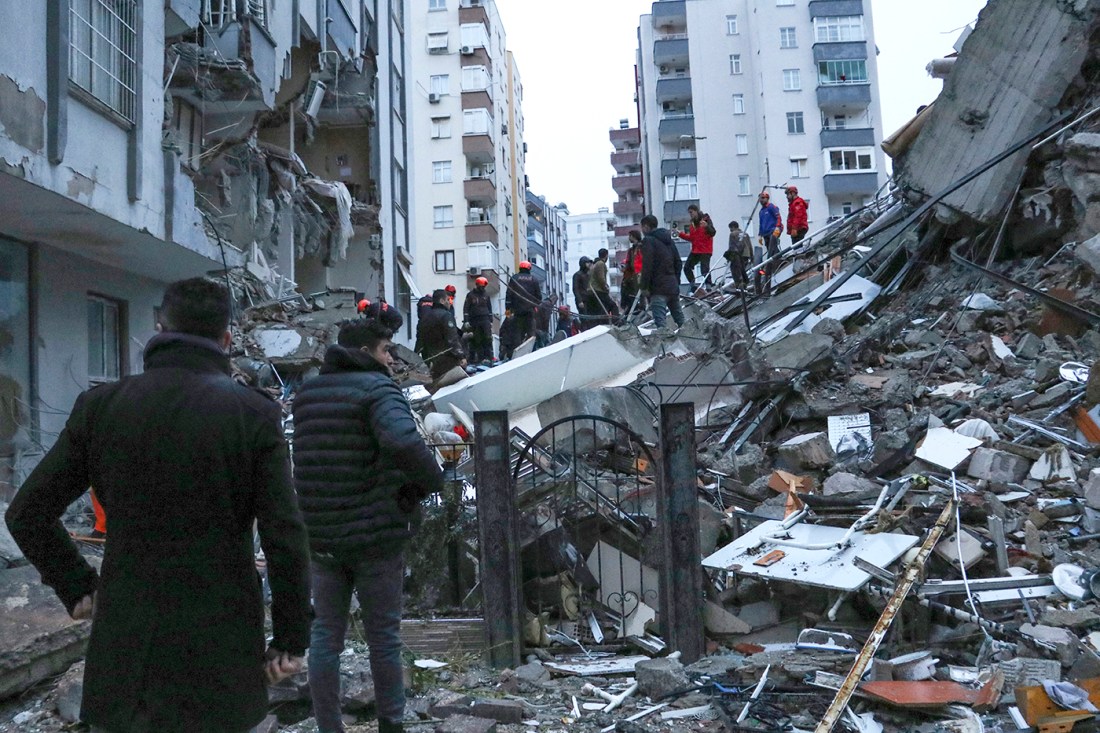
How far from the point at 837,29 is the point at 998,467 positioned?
43.1 meters

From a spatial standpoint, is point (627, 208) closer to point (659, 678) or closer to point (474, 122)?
point (474, 122)

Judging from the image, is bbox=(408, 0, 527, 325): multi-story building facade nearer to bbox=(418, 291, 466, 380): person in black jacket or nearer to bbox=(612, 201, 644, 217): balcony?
bbox=(612, 201, 644, 217): balcony

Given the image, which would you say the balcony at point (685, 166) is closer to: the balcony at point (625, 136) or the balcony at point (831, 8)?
the balcony at point (831, 8)

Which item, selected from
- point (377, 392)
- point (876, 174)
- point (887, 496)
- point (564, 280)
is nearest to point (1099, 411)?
point (887, 496)

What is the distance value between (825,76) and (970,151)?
→ 1406 inches

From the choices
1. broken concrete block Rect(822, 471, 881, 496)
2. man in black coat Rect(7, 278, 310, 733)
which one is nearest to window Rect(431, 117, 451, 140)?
broken concrete block Rect(822, 471, 881, 496)

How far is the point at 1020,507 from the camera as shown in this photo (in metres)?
7.02

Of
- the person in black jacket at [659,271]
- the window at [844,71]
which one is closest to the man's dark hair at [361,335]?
the person in black jacket at [659,271]

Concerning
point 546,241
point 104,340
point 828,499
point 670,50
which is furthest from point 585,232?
point 828,499

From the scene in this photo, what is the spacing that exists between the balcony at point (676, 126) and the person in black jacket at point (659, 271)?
3920 cm

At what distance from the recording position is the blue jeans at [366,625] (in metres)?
3.74

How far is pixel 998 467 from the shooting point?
7.50 m

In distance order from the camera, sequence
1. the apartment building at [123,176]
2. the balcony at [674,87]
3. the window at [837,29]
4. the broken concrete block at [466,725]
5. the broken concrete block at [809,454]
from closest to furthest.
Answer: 1. the broken concrete block at [466,725]
2. the apartment building at [123,176]
3. the broken concrete block at [809,454]
4. the window at [837,29]
5. the balcony at [674,87]

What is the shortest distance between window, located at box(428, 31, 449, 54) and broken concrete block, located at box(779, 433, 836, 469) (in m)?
46.5
